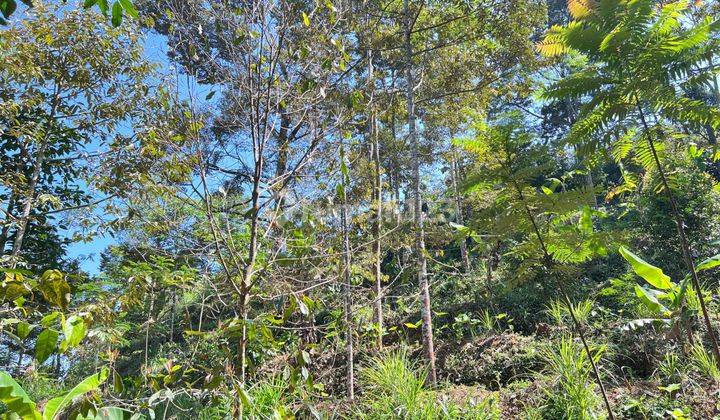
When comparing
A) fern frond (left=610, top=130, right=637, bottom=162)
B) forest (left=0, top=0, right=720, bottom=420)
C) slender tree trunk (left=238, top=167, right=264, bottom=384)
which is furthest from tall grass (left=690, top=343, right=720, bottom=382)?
slender tree trunk (left=238, top=167, right=264, bottom=384)

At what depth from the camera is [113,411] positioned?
4.66ft

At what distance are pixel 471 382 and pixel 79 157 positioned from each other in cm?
568

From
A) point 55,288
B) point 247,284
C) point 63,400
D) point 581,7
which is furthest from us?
point 581,7

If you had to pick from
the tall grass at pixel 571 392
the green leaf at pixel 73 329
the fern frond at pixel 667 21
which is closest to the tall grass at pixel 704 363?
the tall grass at pixel 571 392

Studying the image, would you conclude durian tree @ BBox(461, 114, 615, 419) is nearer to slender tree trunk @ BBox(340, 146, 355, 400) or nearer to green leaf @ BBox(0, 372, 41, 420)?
slender tree trunk @ BBox(340, 146, 355, 400)

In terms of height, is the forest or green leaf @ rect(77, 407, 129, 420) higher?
the forest

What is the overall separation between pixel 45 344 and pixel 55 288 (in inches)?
6.5

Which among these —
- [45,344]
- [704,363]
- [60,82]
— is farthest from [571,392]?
[60,82]

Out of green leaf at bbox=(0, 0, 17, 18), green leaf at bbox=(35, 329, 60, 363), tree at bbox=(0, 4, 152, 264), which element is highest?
tree at bbox=(0, 4, 152, 264)

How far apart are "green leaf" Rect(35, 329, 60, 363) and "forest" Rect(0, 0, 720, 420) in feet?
0.11

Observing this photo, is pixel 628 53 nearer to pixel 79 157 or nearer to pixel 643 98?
pixel 643 98

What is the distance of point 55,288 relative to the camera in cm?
103

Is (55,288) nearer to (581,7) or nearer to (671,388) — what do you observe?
(581,7)

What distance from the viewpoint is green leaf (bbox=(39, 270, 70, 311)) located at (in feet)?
3.35
